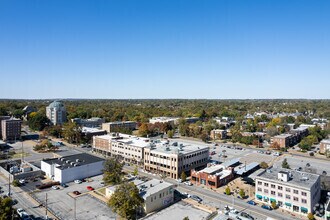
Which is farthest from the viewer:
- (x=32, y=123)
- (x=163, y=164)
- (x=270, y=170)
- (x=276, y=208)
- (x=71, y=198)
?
(x=32, y=123)

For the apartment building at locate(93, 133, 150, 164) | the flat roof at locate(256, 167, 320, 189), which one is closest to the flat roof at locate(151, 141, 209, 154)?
the apartment building at locate(93, 133, 150, 164)

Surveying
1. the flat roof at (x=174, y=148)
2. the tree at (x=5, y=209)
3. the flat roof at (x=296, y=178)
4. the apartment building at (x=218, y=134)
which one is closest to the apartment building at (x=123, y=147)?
the flat roof at (x=174, y=148)

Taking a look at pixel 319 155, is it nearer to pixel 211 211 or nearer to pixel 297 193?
pixel 297 193

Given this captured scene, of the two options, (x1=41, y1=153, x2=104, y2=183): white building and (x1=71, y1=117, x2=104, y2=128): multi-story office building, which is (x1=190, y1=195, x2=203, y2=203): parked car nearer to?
(x1=41, y1=153, x2=104, y2=183): white building

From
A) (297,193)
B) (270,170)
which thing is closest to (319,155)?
(270,170)

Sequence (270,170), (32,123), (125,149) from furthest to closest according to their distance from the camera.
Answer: (32,123) → (125,149) → (270,170)

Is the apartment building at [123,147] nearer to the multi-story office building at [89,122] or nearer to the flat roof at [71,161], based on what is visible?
the flat roof at [71,161]

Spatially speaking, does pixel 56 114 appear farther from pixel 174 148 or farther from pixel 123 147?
pixel 174 148
